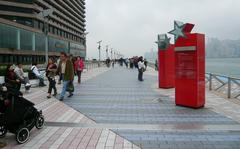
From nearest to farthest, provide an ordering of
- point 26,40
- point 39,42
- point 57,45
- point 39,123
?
point 39,123
point 26,40
point 39,42
point 57,45

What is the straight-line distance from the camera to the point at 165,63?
52.4 ft

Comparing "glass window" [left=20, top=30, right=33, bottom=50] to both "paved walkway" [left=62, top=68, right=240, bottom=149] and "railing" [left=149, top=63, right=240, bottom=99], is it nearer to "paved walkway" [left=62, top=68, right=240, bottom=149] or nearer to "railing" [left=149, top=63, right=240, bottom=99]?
"railing" [left=149, top=63, right=240, bottom=99]

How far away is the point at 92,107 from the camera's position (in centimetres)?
1005

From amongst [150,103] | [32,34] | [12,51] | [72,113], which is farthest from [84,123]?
[32,34]

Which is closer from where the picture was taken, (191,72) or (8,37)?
(191,72)

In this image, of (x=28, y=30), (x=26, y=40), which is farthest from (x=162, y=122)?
(x=28, y=30)

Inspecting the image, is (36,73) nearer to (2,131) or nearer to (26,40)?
(2,131)

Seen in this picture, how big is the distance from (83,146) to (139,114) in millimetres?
3280

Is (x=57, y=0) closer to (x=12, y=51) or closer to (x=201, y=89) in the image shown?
(x=12, y=51)

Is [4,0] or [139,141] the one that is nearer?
[139,141]

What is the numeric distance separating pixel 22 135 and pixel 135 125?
2.69 metres

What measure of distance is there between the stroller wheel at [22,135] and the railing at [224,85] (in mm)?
8443

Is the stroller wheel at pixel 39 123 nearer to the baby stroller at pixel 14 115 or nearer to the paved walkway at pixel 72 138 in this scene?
the paved walkway at pixel 72 138

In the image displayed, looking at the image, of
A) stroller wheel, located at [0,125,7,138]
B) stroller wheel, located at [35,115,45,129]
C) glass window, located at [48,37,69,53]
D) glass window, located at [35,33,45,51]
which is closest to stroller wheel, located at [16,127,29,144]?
stroller wheel, located at [0,125,7,138]
